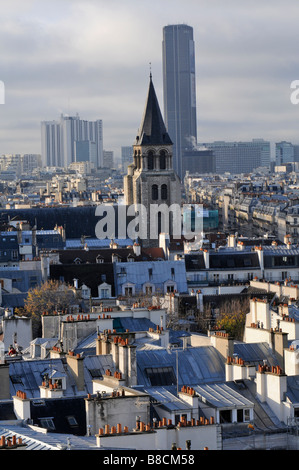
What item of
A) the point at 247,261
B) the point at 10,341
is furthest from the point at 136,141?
the point at 10,341

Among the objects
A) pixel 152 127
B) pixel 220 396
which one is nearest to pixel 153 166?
pixel 152 127

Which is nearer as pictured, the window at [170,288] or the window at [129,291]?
the window at [129,291]

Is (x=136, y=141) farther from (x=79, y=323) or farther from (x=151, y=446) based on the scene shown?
(x=151, y=446)

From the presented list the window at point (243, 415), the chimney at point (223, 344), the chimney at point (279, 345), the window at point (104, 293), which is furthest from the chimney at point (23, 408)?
the window at point (104, 293)

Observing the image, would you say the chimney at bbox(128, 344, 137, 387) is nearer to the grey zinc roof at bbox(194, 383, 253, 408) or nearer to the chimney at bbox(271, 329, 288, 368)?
the grey zinc roof at bbox(194, 383, 253, 408)

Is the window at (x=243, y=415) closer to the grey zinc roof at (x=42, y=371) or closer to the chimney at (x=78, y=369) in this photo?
the grey zinc roof at (x=42, y=371)

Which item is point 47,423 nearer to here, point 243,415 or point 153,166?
point 243,415
